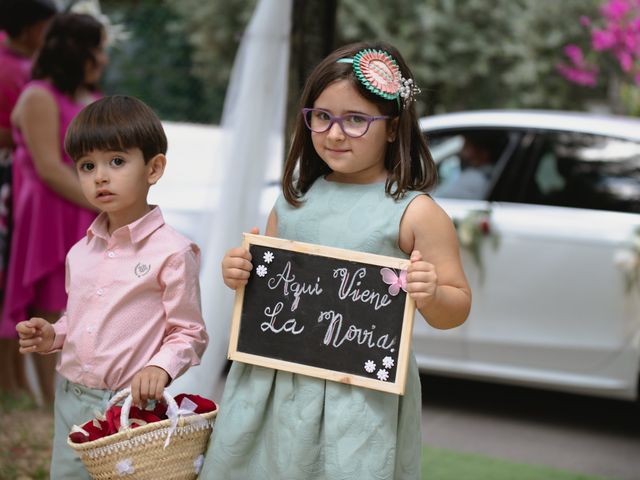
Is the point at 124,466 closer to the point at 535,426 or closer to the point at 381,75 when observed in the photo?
the point at 381,75

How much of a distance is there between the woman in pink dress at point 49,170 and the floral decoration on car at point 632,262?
2731mm

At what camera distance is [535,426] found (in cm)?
579

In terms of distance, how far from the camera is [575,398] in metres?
6.56

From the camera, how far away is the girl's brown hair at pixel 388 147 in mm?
2648

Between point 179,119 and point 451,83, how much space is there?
16.1 ft

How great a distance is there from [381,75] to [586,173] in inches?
128

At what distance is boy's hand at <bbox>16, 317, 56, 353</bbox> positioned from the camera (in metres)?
2.72

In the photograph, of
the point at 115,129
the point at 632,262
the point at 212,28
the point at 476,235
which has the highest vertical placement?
the point at 212,28

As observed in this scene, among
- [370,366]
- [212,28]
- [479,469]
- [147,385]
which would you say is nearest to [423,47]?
[212,28]

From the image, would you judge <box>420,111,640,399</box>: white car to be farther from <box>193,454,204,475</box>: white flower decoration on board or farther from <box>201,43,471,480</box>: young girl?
<box>193,454,204,475</box>: white flower decoration on board

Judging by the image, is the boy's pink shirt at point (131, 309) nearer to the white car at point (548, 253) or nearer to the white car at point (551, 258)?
the white car at point (548, 253)

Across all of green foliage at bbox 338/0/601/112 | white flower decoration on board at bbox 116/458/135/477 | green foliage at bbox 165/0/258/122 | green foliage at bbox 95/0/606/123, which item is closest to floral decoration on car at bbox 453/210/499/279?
white flower decoration on board at bbox 116/458/135/477

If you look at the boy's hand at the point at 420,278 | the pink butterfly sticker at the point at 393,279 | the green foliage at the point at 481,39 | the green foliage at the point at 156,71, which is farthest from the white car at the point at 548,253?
the green foliage at the point at 481,39

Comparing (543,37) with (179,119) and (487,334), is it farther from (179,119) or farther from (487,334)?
(487,334)
